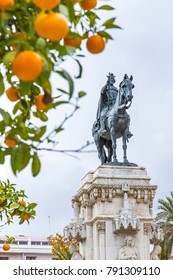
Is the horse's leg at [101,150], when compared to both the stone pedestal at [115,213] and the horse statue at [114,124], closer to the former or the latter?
the horse statue at [114,124]

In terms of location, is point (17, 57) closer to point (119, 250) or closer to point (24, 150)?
point (24, 150)

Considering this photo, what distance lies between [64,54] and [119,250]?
46.0 feet

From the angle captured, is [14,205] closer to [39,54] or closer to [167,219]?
[39,54]

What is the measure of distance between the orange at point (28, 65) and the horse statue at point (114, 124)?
557 inches

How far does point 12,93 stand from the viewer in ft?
10.0

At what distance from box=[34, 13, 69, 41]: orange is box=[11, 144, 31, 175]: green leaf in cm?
65

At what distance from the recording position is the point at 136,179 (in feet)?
55.9

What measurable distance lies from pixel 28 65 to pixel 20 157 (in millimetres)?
639

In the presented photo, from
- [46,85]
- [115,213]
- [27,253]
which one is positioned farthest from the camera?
[27,253]

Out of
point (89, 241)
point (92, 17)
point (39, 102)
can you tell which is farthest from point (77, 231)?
point (39, 102)

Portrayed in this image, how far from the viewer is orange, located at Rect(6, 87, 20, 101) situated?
3021mm

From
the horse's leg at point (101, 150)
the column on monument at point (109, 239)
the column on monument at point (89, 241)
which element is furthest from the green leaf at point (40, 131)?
the horse's leg at point (101, 150)

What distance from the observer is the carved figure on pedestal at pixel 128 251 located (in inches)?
630
